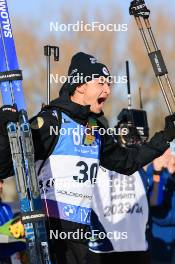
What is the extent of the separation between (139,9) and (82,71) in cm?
79

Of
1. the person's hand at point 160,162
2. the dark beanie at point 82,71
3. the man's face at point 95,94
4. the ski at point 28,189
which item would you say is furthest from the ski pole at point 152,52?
the person's hand at point 160,162

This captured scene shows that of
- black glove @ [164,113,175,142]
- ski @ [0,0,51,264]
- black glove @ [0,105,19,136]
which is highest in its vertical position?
black glove @ [164,113,175,142]

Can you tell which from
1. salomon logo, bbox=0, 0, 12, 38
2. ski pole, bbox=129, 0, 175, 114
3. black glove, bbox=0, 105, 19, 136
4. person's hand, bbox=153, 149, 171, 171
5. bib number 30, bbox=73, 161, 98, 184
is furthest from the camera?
person's hand, bbox=153, 149, 171, 171

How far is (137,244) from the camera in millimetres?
6773

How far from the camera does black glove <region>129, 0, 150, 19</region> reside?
5039 mm

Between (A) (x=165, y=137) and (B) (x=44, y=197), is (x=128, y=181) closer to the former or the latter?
(A) (x=165, y=137)

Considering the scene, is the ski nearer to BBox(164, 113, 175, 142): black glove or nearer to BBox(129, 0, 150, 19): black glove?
BBox(164, 113, 175, 142): black glove

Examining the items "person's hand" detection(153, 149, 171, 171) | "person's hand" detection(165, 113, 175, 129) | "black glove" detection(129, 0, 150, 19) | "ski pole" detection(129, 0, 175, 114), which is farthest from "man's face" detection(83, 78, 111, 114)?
"person's hand" detection(153, 149, 171, 171)

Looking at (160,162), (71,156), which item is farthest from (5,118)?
(160,162)

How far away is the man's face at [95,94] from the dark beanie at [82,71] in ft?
0.18

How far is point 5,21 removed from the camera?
450cm

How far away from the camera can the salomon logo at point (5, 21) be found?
446cm

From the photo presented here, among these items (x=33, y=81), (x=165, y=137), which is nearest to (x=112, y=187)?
(x=165, y=137)

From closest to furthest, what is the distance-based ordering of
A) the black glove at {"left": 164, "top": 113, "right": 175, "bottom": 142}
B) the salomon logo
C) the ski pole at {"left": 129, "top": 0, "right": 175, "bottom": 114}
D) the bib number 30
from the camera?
the bib number 30 < the salomon logo < the black glove at {"left": 164, "top": 113, "right": 175, "bottom": 142} < the ski pole at {"left": 129, "top": 0, "right": 175, "bottom": 114}
